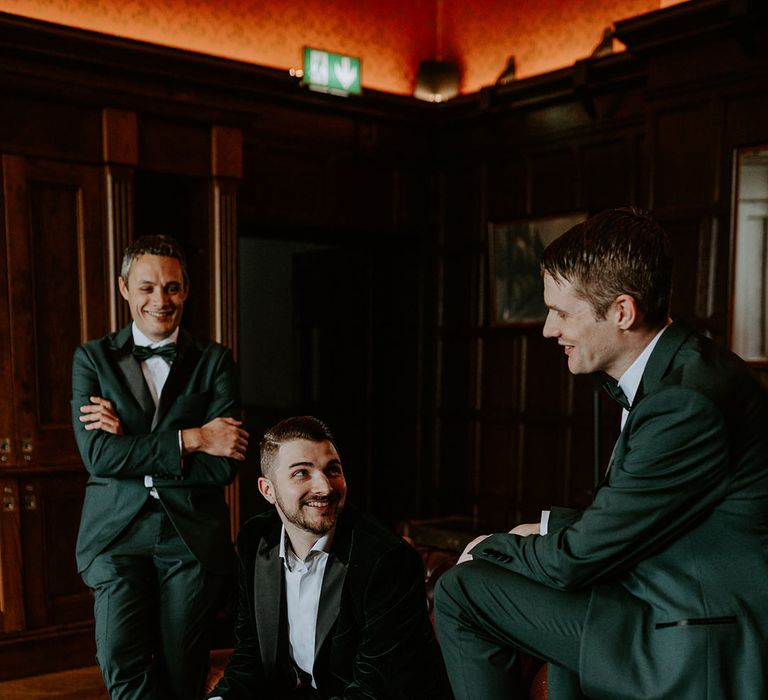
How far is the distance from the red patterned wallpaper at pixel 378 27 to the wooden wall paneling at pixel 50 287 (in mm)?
1130

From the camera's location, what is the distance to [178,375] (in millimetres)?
2910

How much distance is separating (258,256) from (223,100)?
8.86 ft

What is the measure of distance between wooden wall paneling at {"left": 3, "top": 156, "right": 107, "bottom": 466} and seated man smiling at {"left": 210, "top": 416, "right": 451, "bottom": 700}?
6.44 feet

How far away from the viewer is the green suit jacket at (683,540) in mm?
1666

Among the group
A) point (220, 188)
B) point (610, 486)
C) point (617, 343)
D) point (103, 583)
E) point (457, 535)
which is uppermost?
point (220, 188)

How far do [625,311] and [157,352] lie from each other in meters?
1.68

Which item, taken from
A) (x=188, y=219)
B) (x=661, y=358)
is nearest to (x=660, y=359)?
(x=661, y=358)

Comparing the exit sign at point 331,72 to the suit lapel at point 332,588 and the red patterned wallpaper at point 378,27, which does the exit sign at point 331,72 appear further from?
the suit lapel at point 332,588

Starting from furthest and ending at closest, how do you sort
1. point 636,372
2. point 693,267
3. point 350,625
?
point 693,267 → point 350,625 → point 636,372

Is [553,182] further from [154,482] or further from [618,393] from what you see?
[618,393]

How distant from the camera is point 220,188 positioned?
4496 mm

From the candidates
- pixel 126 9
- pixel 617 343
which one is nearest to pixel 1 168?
pixel 126 9

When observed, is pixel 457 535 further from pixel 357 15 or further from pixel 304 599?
pixel 357 15

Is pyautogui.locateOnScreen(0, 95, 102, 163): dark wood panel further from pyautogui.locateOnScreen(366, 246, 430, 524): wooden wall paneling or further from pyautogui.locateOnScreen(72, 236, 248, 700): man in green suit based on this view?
pyautogui.locateOnScreen(366, 246, 430, 524): wooden wall paneling
